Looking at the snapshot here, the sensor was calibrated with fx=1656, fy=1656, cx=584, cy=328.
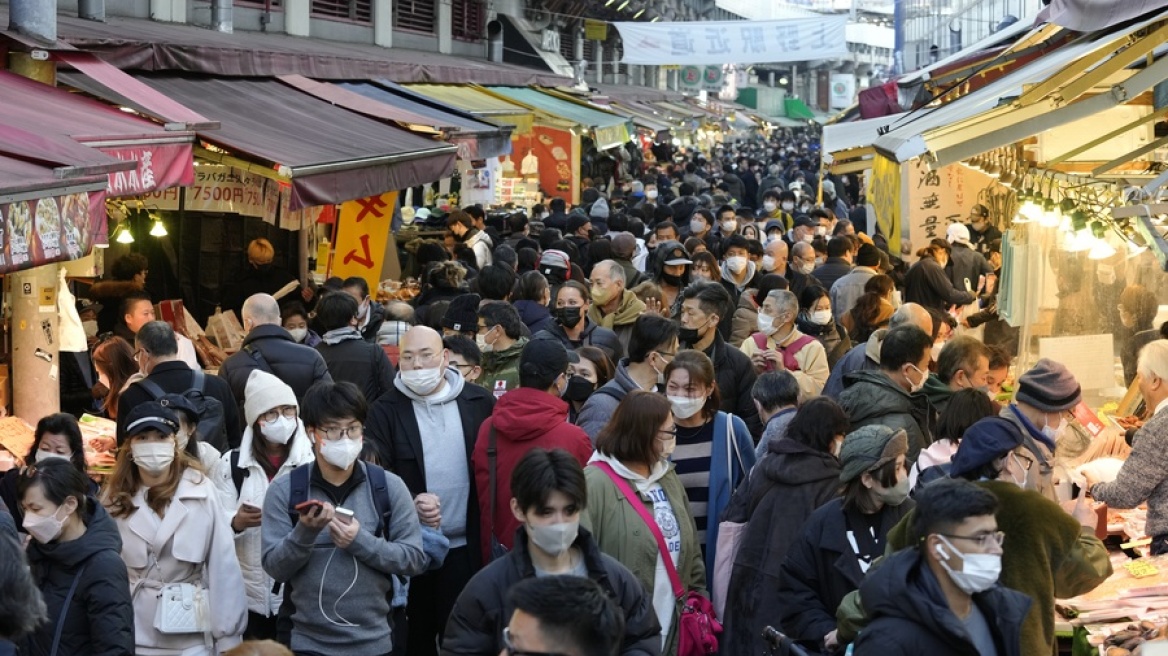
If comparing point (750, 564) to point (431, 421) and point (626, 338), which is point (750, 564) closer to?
point (431, 421)

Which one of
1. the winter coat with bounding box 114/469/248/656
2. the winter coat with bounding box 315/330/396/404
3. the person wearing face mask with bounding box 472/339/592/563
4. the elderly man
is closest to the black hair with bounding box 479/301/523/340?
the winter coat with bounding box 315/330/396/404

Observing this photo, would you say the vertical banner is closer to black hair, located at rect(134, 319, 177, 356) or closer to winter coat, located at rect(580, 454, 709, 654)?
black hair, located at rect(134, 319, 177, 356)

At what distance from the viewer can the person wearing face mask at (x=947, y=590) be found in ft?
14.1

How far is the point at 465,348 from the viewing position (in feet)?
26.7

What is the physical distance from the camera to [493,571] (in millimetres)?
4855

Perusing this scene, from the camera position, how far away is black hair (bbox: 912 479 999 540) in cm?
443

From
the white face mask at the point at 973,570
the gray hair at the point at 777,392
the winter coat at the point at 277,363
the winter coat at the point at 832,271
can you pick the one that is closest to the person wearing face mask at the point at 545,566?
the white face mask at the point at 973,570

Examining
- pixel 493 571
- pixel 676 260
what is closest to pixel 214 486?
pixel 493 571

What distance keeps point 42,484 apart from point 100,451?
3.34 metres

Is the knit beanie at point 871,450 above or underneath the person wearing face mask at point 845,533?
above

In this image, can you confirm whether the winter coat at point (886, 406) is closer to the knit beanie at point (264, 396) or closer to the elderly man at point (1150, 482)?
the elderly man at point (1150, 482)

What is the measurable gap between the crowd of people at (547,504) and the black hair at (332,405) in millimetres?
12

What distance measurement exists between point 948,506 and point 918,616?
1.06 feet

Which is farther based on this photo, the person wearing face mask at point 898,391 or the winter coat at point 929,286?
the winter coat at point 929,286
